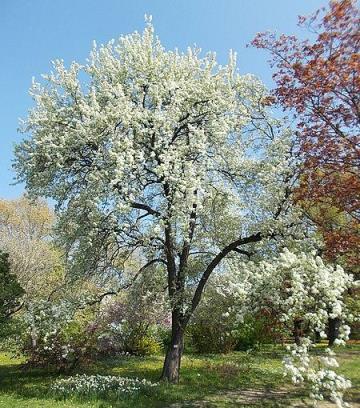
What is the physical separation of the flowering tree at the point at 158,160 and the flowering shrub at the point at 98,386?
6.60ft

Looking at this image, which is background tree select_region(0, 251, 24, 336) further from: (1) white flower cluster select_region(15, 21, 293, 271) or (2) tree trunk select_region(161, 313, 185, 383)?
(2) tree trunk select_region(161, 313, 185, 383)

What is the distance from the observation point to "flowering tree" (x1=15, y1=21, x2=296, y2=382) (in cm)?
1381

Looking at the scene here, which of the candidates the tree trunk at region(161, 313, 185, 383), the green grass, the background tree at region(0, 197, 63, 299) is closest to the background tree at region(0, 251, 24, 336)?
the green grass

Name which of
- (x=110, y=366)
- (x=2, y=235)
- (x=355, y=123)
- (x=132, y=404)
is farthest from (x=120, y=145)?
(x=2, y=235)

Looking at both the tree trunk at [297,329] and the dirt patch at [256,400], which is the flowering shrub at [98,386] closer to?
the dirt patch at [256,400]

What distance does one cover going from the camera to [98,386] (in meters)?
13.9

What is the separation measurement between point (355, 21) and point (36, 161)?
1089cm

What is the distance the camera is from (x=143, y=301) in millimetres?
18922

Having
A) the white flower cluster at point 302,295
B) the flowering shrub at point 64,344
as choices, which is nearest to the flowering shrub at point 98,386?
the flowering shrub at point 64,344

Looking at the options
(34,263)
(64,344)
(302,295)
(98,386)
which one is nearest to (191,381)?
(98,386)

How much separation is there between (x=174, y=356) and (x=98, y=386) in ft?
10.9

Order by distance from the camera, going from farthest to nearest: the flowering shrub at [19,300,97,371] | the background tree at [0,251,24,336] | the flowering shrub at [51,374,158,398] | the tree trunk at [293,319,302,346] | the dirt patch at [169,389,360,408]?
the flowering shrub at [19,300,97,371] < the background tree at [0,251,24,336] < the flowering shrub at [51,374,158,398] < the dirt patch at [169,389,360,408] < the tree trunk at [293,319,302,346]

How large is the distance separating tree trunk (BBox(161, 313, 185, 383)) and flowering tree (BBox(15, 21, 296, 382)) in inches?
1.6

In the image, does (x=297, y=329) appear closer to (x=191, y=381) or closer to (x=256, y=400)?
(x=256, y=400)
